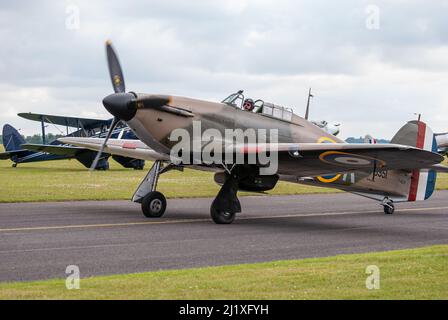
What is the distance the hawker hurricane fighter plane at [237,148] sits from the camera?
13711mm

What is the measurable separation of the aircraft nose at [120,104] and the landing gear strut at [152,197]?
2.67m

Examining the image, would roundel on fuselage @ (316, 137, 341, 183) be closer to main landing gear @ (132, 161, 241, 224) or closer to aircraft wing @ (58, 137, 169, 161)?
main landing gear @ (132, 161, 241, 224)

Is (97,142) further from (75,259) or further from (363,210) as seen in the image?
(75,259)

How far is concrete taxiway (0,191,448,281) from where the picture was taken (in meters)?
9.67

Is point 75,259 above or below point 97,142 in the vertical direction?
below

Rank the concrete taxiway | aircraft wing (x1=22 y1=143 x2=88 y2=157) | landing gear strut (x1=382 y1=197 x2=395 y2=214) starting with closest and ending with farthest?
1. the concrete taxiway
2. landing gear strut (x1=382 y1=197 x2=395 y2=214)
3. aircraft wing (x1=22 y1=143 x2=88 y2=157)

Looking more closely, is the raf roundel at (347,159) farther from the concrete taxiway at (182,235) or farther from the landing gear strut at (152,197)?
the landing gear strut at (152,197)

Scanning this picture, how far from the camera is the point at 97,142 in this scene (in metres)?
19.0

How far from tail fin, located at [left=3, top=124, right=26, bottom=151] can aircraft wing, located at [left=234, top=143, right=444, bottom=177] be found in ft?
110

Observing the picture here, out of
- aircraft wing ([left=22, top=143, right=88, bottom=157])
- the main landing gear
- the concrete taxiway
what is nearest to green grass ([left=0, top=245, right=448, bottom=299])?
the concrete taxiway

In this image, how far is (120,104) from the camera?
13.6 meters

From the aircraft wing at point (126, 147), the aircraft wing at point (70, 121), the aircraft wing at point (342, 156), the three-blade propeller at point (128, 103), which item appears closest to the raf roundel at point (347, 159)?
the aircraft wing at point (342, 156)

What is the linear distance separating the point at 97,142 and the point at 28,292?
12.3m

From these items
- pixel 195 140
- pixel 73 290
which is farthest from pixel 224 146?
pixel 73 290
